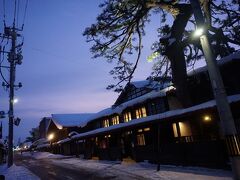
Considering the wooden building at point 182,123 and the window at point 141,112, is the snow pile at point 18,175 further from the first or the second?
the window at point 141,112

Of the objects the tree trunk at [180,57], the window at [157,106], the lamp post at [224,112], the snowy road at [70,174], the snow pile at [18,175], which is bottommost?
the snowy road at [70,174]

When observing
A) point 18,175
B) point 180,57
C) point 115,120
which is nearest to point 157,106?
point 180,57

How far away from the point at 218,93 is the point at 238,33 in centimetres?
1041

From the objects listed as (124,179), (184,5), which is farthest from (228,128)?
(184,5)

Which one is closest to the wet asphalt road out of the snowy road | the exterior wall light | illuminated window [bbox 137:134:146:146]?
the snowy road

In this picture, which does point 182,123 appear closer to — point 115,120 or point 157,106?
point 157,106

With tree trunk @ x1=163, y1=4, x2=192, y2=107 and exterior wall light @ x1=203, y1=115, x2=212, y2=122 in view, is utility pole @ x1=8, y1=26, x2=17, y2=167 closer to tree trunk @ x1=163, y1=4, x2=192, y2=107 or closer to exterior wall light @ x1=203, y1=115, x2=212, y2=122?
tree trunk @ x1=163, y1=4, x2=192, y2=107

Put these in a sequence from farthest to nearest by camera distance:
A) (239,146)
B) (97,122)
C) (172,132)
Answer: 1. (97,122)
2. (172,132)
3. (239,146)

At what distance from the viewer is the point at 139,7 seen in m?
17.0

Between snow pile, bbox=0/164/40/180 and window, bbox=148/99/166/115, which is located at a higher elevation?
window, bbox=148/99/166/115

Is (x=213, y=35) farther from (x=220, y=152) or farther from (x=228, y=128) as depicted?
(x=228, y=128)

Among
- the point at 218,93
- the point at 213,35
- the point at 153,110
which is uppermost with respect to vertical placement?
the point at 213,35

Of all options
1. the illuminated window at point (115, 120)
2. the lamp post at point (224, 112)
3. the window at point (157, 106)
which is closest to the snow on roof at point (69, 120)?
the illuminated window at point (115, 120)

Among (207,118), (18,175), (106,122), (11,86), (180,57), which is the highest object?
(11,86)
